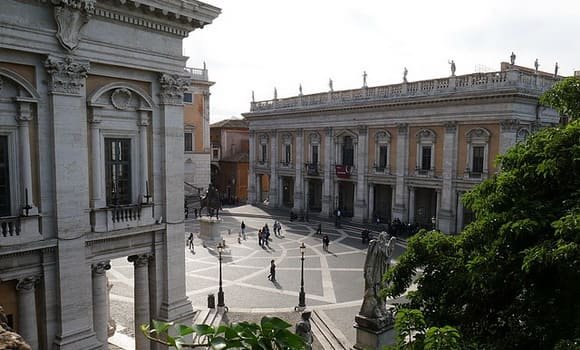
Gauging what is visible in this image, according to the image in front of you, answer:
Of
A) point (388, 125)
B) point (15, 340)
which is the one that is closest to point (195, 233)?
point (388, 125)

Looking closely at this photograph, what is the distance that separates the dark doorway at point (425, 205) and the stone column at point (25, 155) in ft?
108

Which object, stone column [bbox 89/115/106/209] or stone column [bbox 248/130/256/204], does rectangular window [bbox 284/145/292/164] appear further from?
stone column [bbox 89/115/106/209]

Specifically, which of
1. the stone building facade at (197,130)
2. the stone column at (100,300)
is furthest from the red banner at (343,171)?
the stone column at (100,300)

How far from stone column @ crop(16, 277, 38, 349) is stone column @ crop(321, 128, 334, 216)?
3419cm

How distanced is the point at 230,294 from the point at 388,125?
2228 centimetres

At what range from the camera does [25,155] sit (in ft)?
35.4

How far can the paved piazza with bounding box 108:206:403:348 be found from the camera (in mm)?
20625

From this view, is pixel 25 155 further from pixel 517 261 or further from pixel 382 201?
pixel 382 201

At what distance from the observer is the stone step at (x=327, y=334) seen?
17.1 meters

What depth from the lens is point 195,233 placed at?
36.0m

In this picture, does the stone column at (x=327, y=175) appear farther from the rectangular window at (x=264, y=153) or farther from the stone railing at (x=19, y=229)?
the stone railing at (x=19, y=229)

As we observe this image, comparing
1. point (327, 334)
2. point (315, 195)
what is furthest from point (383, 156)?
point (327, 334)

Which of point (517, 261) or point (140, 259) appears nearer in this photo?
point (517, 261)

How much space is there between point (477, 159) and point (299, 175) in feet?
61.0
